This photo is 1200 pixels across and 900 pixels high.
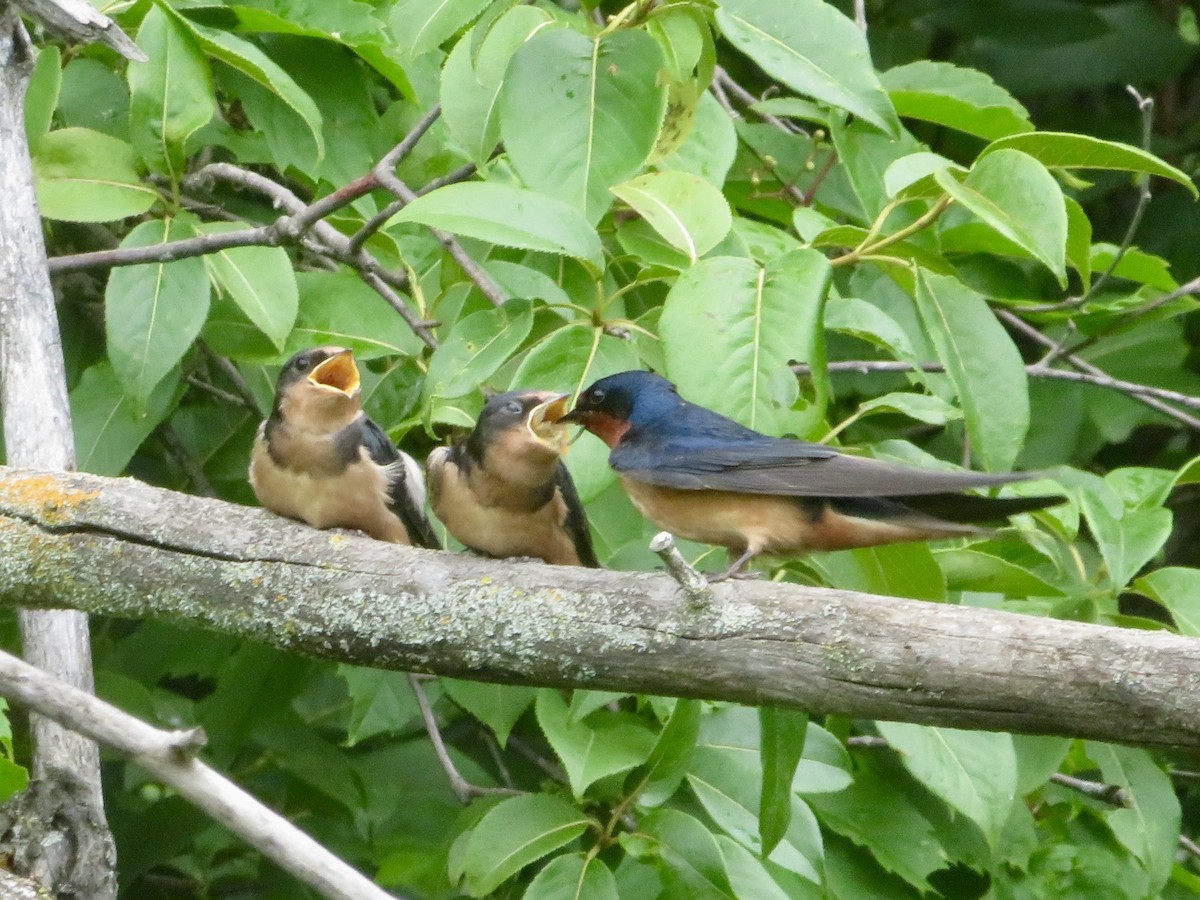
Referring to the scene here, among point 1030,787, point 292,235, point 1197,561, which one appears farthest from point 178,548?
point 1197,561

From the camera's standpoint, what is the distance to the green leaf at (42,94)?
12.2ft

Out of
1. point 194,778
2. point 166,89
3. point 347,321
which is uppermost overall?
point 166,89

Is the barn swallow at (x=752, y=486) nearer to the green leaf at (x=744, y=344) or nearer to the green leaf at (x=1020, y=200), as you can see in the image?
the green leaf at (x=744, y=344)

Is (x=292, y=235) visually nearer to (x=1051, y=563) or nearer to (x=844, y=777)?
(x=844, y=777)

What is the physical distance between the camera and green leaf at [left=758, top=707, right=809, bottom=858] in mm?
3064

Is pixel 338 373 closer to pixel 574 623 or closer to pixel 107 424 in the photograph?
pixel 107 424

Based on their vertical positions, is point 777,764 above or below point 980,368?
below

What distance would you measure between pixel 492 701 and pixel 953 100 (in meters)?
2.02

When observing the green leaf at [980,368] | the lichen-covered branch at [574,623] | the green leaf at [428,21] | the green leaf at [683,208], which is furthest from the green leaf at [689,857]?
the green leaf at [428,21]

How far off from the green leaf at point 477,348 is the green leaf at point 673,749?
2.88 ft

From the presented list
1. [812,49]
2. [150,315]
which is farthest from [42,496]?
[812,49]

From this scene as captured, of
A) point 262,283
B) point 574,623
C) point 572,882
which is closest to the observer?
point 574,623

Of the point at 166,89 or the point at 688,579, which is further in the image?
the point at 166,89

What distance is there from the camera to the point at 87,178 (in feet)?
12.5
